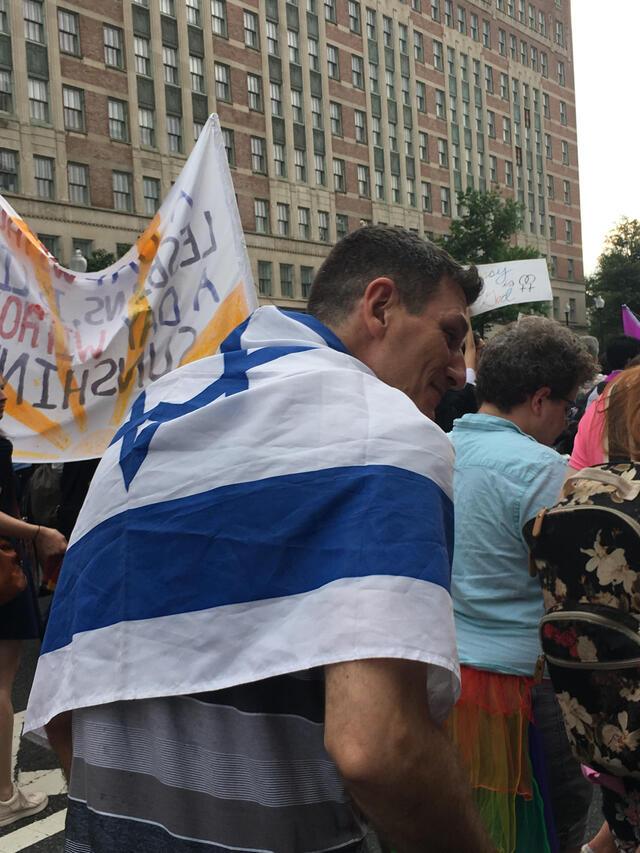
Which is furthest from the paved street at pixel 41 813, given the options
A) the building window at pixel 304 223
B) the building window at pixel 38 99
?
the building window at pixel 304 223

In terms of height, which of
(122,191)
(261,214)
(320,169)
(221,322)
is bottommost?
(221,322)

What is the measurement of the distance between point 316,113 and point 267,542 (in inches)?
2022

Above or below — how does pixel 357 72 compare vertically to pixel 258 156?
above

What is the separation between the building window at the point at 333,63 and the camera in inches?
2013

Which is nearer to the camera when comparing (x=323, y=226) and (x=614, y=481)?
(x=614, y=481)

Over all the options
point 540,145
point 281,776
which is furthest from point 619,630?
point 540,145

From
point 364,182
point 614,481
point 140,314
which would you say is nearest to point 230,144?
point 364,182

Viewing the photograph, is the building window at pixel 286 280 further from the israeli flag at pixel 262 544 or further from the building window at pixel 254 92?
the israeli flag at pixel 262 544

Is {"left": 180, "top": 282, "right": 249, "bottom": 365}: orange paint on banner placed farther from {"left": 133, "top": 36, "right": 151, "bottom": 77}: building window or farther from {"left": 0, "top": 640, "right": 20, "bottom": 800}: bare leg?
{"left": 133, "top": 36, "right": 151, "bottom": 77}: building window

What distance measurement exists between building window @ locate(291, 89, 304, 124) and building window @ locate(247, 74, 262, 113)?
2.31m

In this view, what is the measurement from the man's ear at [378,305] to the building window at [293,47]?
5071cm

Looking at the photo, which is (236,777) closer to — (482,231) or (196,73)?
(196,73)

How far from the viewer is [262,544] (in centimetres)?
133

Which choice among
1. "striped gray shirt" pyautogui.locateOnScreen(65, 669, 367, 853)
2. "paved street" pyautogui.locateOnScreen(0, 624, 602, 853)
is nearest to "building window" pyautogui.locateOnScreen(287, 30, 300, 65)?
"paved street" pyautogui.locateOnScreen(0, 624, 602, 853)
